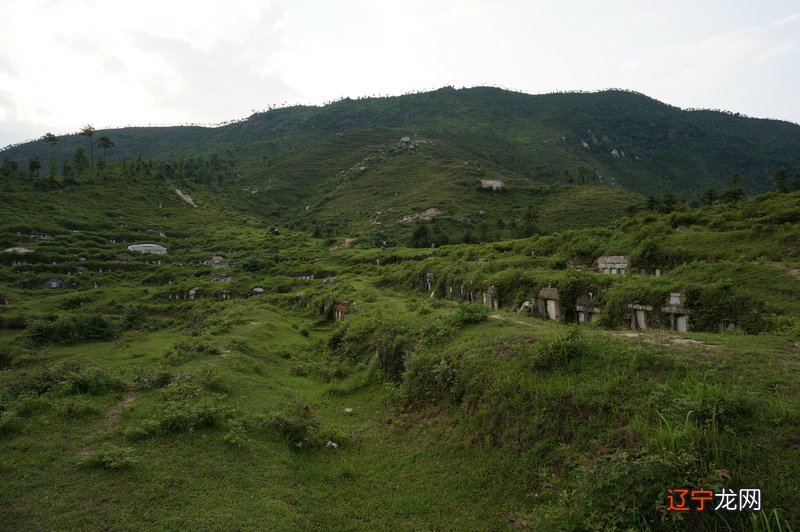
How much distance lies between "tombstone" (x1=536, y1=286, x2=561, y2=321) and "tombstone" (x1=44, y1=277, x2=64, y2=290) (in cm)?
7111

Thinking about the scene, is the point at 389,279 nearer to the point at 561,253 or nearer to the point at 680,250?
the point at 561,253

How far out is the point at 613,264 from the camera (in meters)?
23.2

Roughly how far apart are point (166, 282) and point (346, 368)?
57.4 metres

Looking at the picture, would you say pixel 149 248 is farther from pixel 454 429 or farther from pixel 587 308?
pixel 454 429

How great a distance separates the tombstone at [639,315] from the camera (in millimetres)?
13938

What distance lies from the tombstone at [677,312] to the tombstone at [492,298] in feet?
28.8

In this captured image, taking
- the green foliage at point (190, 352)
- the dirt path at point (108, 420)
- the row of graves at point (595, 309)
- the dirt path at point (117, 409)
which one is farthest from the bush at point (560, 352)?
the green foliage at point (190, 352)

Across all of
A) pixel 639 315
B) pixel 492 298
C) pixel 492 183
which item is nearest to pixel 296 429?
pixel 639 315

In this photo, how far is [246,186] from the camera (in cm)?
14950

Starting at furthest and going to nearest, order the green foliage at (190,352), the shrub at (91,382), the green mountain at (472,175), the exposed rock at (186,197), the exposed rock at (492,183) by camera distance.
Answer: the exposed rock at (492,183) < the exposed rock at (186,197) < the green mountain at (472,175) < the green foliage at (190,352) < the shrub at (91,382)

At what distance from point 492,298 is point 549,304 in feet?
14.5

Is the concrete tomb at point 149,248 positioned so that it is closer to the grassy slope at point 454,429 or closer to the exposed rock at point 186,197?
the exposed rock at point 186,197

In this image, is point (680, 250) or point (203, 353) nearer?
point (203, 353)

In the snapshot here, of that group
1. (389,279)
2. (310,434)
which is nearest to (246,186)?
(389,279)
